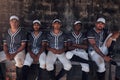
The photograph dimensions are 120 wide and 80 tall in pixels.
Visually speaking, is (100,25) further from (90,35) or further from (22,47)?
(22,47)

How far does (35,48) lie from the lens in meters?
10.1

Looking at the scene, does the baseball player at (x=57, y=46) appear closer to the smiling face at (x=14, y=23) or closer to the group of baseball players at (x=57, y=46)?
the group of baseball players at (x=57, y=46)

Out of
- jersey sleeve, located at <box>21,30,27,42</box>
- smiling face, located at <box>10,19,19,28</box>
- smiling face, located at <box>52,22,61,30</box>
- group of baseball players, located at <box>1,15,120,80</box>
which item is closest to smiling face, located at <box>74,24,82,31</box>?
group of baseball players, located at <box>1,15,120,80</box>

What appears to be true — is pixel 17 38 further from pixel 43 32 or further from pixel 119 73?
pixel 119 73

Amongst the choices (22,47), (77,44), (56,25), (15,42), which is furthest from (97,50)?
(15,42)

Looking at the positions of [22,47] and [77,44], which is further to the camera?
[77,44]

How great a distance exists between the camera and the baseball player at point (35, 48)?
32.6 feet

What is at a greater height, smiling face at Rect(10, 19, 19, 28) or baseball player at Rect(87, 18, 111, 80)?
smiling face at Rect(10, 19, 19, 28)

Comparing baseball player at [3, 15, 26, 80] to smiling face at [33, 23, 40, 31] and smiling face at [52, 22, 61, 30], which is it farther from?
Result: smiling face at [52, 22, 61, 30]

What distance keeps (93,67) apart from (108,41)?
2.54ft

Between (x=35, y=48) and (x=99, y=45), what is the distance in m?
1.55

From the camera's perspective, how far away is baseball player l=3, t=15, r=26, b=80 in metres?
10.0

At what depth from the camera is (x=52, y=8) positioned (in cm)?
1100

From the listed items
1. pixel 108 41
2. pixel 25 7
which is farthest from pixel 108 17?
pixel 25 7
